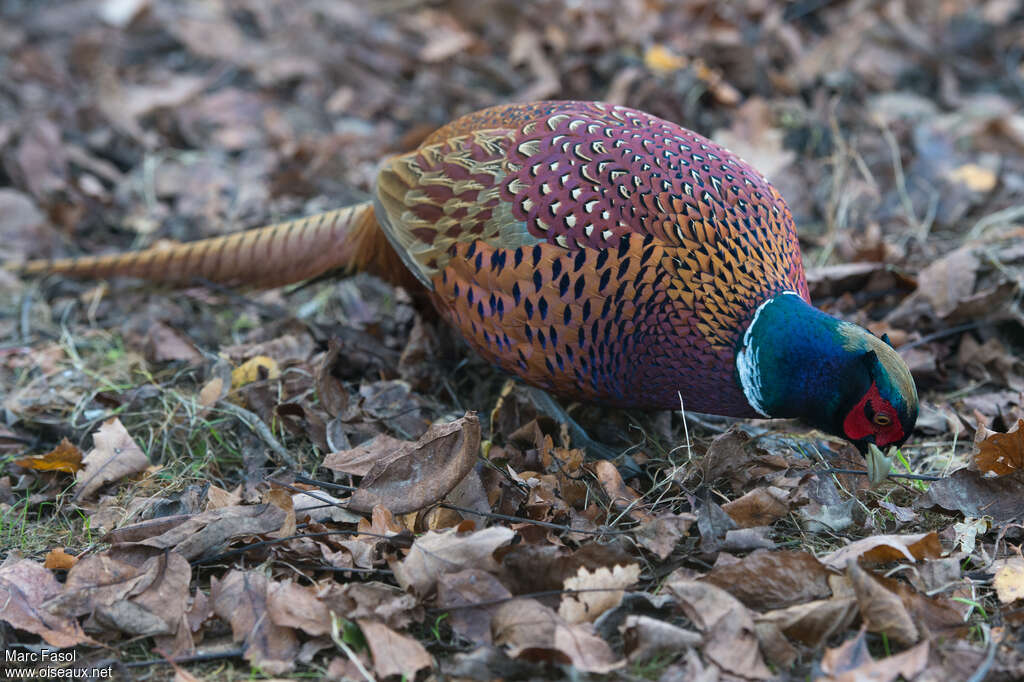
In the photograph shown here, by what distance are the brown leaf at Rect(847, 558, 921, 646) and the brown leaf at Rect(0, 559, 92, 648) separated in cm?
186

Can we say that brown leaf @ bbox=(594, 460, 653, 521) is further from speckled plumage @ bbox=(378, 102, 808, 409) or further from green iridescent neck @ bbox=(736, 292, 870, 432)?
green iridescent neck @ bbox=(736, 292, 870, 432)

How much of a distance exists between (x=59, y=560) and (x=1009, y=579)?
97.0 inches

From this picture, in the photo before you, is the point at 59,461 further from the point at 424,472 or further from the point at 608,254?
the point at 608,254

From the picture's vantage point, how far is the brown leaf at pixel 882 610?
2182mm

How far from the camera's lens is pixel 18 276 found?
14.4 feet

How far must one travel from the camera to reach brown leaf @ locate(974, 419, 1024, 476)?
2705 millimetres

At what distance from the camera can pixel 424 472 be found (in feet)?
8.98

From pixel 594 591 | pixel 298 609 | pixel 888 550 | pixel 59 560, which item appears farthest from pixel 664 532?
pixel 59 560

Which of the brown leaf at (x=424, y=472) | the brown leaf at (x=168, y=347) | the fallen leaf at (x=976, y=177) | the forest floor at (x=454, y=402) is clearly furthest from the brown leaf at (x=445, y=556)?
the fallen leaf at (x=976, y=177)

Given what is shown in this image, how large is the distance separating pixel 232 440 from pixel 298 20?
424 centimetres

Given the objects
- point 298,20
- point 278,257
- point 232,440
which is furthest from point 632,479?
point 298,20

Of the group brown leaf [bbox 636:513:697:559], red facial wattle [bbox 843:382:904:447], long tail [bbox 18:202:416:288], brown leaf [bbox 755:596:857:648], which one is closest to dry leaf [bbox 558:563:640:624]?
brown leaf [bbox 636:513:697:559]

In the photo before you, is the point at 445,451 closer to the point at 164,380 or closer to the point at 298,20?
the point at 164,380

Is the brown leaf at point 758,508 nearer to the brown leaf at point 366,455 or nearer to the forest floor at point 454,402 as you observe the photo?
the forest floor at point 454,402
